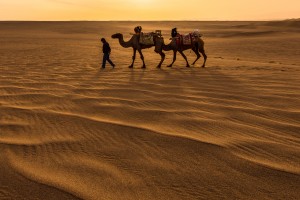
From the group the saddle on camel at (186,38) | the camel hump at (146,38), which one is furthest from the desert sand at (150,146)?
the saddle on camel at (186,38)

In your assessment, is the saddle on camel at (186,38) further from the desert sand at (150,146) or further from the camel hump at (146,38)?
the desert sand at (150,146)

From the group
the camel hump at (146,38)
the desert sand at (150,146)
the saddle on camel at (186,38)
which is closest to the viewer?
the desert sand at (150,146)

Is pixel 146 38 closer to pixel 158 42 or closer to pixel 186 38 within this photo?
pixel 158 42

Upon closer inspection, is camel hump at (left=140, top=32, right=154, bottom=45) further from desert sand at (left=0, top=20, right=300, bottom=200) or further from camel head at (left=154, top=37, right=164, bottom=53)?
desert sand at (left=0, top=20, right=300, bottom=200)

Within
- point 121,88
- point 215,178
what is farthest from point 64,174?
point 121,88

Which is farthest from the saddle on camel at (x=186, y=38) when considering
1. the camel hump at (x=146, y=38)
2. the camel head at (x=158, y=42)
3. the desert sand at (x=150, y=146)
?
the desert sand at (x=150, y=146)

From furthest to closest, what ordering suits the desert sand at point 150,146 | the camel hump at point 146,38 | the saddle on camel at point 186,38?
the saddle on camel at point 186,38
the camel hump at point 146,38
the desert sand at point 150,146

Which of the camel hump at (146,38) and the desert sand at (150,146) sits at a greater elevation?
the camel hump at (146,38)

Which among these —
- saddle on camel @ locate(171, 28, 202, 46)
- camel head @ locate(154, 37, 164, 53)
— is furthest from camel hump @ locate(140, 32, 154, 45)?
saddle on camel @ locate(171, 28, 202, 46)

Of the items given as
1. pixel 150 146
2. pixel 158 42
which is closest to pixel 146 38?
pixel 158 42

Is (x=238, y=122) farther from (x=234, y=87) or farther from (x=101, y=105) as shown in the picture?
(x=234, y=87)

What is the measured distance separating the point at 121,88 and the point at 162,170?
11.8ft

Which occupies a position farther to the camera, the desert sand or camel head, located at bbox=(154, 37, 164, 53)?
camel head, located at bbox=(154, 37, 164, 53)

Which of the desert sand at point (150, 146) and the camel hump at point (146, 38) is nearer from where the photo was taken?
the desert sand at point (150, 146)
